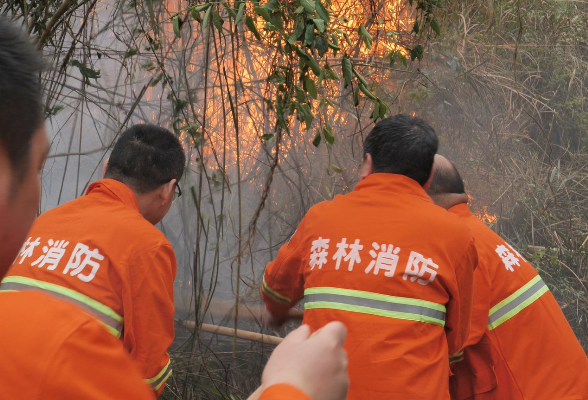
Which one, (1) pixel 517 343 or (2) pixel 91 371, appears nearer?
(2) pixel 91 371

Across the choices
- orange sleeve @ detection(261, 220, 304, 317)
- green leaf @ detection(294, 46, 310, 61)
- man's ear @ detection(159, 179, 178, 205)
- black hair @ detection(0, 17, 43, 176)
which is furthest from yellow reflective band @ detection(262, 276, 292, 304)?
black hair @ detection(0, 17, 43, 176)

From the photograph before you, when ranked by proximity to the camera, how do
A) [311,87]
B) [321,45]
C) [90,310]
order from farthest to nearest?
[311,87]
[321,45]
[90,310]

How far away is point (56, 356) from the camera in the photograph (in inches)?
25.0

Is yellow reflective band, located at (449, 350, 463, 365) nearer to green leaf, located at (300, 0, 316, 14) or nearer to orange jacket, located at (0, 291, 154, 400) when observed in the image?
green leaf, located at (300, 0, 316, 14)

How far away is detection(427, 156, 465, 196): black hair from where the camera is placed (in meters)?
2.23

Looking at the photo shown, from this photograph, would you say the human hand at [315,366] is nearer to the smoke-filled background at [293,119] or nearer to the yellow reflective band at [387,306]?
the yellow reflective band at [387,306]

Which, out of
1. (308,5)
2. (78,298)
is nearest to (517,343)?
(308,5)

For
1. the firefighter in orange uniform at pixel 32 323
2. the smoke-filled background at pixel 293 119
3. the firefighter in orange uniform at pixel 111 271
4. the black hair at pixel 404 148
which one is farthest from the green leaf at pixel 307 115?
the firefighter in orange uniform at pixel 32 323

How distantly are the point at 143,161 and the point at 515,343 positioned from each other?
4.69ft

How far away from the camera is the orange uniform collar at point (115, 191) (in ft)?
6.30

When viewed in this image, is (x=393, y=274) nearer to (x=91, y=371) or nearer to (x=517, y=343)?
(x=517, y=343)

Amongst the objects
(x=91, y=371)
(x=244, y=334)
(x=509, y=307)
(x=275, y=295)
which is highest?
(x=91, y=371)

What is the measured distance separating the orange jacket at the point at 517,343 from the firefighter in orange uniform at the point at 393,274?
10.9 inches

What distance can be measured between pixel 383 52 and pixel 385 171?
1.72 meters
